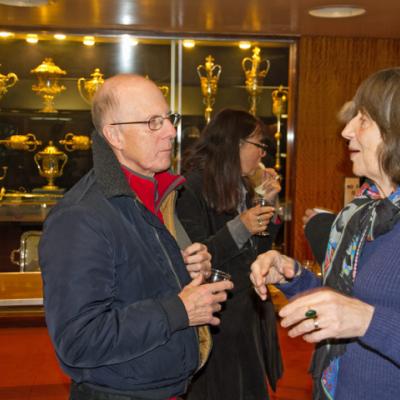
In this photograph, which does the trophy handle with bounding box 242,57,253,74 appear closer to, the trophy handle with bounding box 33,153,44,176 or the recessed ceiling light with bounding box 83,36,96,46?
the recessed ceiling light with bounding box 83,36,96,46

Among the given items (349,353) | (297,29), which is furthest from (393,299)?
(297,29)

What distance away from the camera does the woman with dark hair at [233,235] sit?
3027 mm

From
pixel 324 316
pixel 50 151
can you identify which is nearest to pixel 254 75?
pixel 50 151

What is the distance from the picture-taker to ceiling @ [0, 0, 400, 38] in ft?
14.2

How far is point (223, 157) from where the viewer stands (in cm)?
326

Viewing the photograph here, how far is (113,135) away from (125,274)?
0.48 m

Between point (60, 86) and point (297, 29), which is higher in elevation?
point (297, 29)

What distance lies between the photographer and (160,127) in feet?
6.88

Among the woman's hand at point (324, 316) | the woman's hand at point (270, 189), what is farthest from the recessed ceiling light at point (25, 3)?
the woman's hand at point (324, 316)

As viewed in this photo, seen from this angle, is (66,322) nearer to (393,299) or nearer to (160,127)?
(160,127)

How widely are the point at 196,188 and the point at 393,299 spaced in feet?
5.44

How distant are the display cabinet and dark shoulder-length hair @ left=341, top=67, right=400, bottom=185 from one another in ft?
13.3

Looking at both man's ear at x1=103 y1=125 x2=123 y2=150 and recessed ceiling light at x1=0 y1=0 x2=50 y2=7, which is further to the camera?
recessed ceiling light at x1=0 y1=0 x2=50 y2=7

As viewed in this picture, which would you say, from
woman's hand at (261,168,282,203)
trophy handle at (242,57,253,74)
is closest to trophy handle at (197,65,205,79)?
trophy handle at (242,57,253,74)
